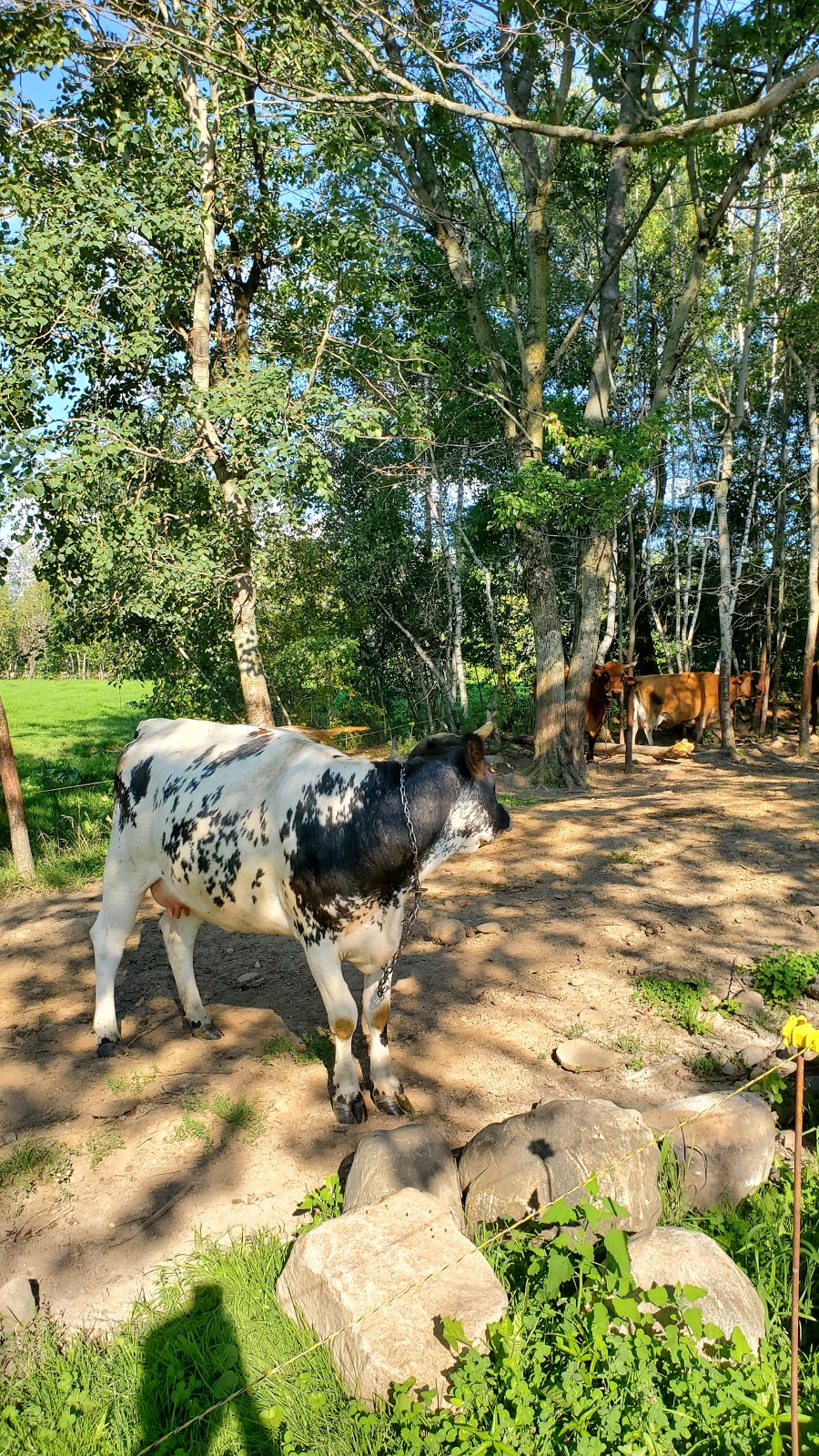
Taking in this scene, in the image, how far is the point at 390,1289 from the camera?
2662 mm

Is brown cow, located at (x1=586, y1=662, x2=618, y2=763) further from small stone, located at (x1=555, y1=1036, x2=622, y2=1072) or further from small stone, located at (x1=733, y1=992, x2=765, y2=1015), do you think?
small stone, located at (x1=555, y1=1036, x2=622, y2=1072)

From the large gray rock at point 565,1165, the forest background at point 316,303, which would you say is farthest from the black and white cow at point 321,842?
the forest background at point 316,303

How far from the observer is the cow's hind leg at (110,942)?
4883 mm

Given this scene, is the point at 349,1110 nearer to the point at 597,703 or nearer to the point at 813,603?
the point at 597,703

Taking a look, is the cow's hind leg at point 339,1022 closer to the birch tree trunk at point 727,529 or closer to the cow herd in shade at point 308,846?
the cow herd in shade at point 308,846

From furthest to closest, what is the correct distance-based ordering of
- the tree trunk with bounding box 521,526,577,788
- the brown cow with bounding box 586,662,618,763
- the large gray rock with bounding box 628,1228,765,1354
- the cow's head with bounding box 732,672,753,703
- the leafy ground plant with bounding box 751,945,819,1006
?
the cow's head with bounding box 732,672,753,703 → the brown cow with bounding box 586,662,618,763 → the tree trunk with bounding box 521,526,577,788 → the leafy ground plant with bounding box 751,945,819,1006 → the large gray rock with bounding box 628,1228,765,1354

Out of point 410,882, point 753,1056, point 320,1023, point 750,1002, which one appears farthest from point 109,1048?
point 750,1002

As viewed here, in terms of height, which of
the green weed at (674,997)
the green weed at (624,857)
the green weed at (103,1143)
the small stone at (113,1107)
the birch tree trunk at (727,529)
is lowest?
the green weed at (103,1143)

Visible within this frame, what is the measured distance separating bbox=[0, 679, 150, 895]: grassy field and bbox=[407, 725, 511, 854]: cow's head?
5.74 metres

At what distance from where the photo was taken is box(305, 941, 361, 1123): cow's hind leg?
4004mm

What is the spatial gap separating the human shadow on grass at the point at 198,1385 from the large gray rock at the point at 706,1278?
1240 millimetres

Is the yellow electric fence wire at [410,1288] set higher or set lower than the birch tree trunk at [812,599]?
lower

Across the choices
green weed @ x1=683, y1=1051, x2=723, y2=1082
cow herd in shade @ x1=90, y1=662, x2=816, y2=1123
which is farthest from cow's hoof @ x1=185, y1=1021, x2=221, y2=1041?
green weed @ x1=683, y1=1051, x2=723, y2=1082

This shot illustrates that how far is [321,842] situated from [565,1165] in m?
1.66
